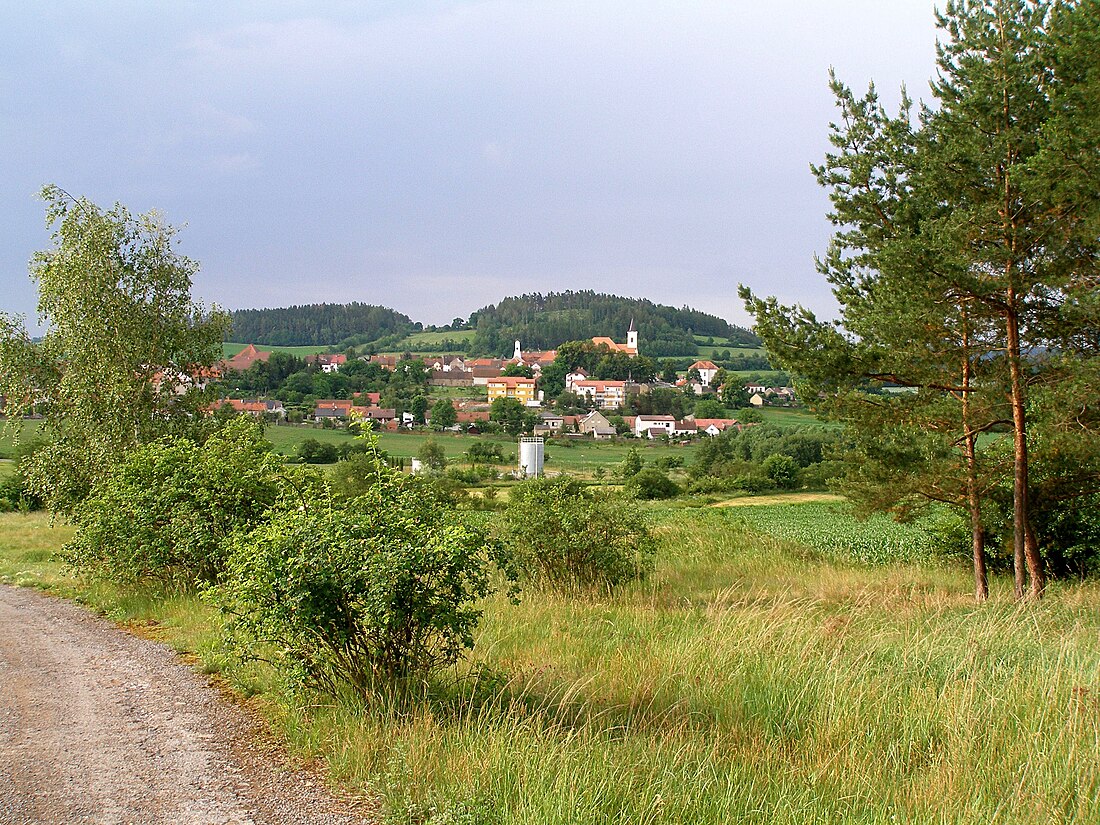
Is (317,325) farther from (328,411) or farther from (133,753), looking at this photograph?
(133,753)

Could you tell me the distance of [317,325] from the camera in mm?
161375

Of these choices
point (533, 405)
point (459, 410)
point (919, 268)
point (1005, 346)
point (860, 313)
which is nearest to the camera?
point (919, 268)

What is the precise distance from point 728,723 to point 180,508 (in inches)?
295

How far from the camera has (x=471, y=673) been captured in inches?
232

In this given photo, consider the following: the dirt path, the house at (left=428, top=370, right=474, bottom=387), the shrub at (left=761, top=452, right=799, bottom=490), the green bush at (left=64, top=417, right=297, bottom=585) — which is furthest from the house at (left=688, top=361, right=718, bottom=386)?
the dirt path

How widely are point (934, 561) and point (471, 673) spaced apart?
15.6 meters

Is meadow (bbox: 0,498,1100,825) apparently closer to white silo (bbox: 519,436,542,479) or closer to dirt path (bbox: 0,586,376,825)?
dirt path (bbox: 0,586,376,825)

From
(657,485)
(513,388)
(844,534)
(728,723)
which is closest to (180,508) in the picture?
(728,723)

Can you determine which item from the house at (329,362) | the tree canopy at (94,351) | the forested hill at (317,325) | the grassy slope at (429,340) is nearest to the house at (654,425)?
the house at (329,362)

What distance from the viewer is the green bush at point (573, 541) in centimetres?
1252

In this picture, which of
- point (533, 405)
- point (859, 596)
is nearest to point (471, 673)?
point (859, 596)

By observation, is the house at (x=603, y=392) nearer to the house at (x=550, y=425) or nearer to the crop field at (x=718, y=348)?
the house at (x=550, y=425)

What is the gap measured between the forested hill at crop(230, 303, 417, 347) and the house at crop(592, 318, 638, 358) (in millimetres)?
45319

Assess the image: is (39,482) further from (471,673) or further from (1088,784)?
(1088,784)
